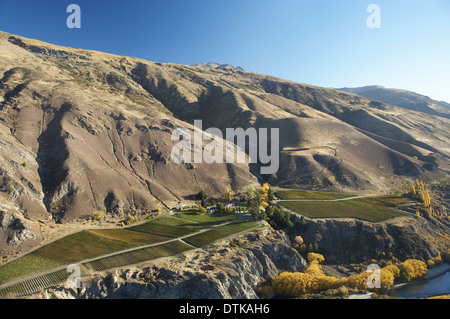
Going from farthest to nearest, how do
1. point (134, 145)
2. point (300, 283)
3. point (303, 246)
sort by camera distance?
point (134, 145) < point (303, 246) < point (300, 283)

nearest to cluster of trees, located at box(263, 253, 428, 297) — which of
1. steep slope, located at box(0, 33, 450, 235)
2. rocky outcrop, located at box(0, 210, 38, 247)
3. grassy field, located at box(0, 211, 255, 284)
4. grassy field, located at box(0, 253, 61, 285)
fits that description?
grassy field, located at box(0, 211, 255, 284)

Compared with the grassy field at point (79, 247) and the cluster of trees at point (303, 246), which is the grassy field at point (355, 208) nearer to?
the cluster of trees at point (303, 246)

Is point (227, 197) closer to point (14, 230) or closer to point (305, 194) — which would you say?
point (305, 194)

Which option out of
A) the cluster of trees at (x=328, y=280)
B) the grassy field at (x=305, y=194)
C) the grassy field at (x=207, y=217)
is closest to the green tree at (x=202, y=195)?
the grassy field at (x=207, y=217)

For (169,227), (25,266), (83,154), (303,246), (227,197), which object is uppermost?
(83,154)

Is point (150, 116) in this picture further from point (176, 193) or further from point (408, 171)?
point (408, 171)

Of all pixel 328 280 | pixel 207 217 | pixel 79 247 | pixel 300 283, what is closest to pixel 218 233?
pixel 207 217

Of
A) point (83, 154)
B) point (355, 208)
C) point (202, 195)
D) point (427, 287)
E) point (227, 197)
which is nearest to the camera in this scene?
point (427, 287)

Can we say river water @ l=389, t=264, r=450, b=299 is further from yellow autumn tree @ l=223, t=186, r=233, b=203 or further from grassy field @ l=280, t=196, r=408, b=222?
yellow autumn tree @ l=223, t=186, r=233, b=203
